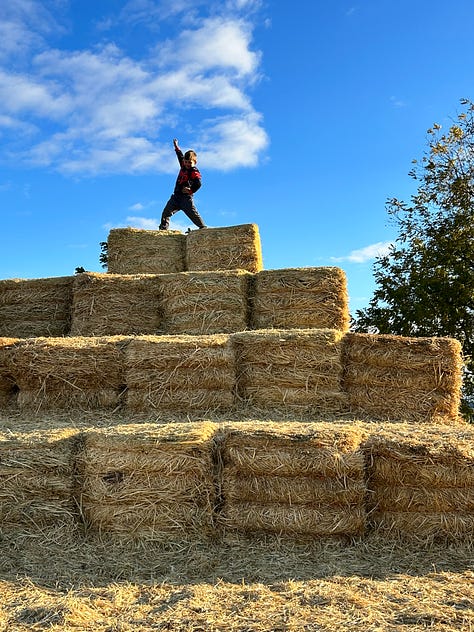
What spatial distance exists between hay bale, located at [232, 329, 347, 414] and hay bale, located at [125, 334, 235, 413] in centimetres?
23

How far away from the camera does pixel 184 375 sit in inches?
246

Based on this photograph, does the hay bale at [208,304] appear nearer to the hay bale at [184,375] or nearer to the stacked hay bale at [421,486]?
the hay bale at [184,375]

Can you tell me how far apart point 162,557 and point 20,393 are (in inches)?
123

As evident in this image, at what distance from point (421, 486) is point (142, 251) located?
20.3 ft

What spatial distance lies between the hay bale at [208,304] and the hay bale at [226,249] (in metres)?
1.36

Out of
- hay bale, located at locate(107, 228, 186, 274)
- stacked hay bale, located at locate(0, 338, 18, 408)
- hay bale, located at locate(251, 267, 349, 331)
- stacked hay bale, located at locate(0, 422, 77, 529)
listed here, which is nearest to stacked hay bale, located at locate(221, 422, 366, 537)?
stacked hay bale, located at locate(0, 422, 77, 529)

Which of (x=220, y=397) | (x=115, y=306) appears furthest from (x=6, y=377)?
(x=220, y=397)

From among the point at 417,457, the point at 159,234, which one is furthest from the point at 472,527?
the point at 159,234

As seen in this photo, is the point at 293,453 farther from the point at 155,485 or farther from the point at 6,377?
the point at 6,377

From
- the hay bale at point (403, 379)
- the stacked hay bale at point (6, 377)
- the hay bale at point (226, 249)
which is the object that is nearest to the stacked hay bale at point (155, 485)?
the hay bale at point (403, 379)

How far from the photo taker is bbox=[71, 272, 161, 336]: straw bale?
26.0 ft

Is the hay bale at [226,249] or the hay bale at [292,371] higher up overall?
the hay bale at [226,249]

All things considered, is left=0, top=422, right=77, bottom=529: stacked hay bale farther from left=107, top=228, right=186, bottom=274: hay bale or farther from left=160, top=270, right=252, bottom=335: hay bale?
left=107, top=228, right=186, bottom=274: hay bale

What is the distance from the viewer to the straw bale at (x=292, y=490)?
4.67 metres
